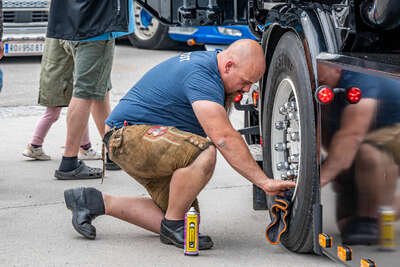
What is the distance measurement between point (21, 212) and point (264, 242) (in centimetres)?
154

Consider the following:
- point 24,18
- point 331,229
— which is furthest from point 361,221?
point 24,18

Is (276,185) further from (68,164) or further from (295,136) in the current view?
(68,164)

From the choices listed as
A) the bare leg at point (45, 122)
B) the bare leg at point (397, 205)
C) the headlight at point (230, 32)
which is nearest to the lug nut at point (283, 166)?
the bare leg at point (397, 205)

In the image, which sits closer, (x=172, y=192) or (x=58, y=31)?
(x=172, y=192)

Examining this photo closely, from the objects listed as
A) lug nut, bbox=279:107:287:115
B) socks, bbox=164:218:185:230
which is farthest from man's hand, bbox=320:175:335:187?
socks, bbox=164:218:185:230

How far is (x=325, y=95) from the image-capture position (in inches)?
161

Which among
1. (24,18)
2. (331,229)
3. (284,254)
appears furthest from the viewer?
(24,18)

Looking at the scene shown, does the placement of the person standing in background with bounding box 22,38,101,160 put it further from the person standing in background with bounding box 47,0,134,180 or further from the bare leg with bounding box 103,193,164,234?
the bare leg with bounding box 103,193,164,234

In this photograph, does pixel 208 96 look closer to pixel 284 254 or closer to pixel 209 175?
pixel 209 175

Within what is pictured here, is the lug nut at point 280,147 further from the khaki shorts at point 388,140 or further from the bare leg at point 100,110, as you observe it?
A: the bare leg at point 100,110

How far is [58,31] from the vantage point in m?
6.66

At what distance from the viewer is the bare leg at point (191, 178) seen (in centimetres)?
487

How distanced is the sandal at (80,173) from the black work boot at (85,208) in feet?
4.77

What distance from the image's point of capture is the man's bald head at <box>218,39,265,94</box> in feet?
15.9
